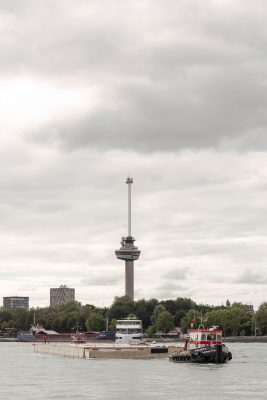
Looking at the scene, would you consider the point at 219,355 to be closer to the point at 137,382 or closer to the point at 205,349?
the point at 205,349

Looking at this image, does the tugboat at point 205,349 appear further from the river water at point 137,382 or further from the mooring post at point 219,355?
the river water at point 137,382

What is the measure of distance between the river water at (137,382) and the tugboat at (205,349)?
2.48 m

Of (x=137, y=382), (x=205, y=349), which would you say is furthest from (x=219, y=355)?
(x=137, y=382)

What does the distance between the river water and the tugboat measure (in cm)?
248

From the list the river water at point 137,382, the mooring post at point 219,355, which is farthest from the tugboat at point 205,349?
the river water at point 137,382

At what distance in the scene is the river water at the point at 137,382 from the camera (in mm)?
100062

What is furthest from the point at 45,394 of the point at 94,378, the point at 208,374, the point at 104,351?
the point at 104,351

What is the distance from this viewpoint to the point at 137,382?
117562 millimetres

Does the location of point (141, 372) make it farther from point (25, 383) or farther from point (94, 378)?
point (25, 383)

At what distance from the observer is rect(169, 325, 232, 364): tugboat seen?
499 feet

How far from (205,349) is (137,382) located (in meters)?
37.0

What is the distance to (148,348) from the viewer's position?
192 m

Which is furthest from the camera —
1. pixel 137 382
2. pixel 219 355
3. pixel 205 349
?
pixel 205 349

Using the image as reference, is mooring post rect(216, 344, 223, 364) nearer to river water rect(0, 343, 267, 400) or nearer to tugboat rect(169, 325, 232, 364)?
tugboat rect(169, 325, 232, 364)
